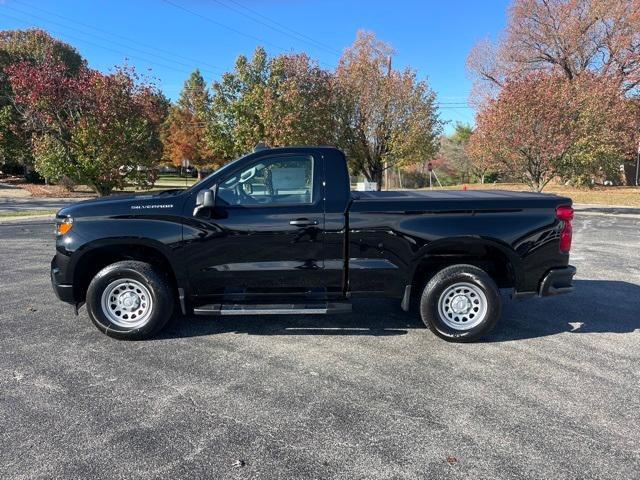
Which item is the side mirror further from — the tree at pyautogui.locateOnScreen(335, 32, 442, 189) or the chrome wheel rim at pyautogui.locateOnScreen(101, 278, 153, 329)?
the tree at pyautogui.locateOnScreen(335, 32, 442, 189)

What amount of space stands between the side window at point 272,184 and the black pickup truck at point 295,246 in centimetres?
1

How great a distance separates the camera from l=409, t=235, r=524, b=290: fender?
15.3 feet

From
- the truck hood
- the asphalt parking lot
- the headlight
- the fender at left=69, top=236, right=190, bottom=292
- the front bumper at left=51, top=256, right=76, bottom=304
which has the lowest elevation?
the asphalt parking lot

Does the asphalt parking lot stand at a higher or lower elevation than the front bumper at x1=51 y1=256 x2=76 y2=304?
lower

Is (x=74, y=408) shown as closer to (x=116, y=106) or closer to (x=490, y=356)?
(x=490, y=356)

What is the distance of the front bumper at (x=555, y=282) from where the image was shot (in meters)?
4.75

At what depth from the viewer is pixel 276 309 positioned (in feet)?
14.9

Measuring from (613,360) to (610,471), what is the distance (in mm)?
1872

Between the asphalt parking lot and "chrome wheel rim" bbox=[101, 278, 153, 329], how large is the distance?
23cm

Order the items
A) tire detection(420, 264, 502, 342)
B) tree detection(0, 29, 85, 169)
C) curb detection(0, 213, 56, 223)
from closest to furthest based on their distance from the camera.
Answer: tire detection(420, 264, 502, 342)
curb detection(0, 213, 56, 223)
tree detection(0, 29, 85, 169)

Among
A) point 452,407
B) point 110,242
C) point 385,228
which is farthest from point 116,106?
point 452,407

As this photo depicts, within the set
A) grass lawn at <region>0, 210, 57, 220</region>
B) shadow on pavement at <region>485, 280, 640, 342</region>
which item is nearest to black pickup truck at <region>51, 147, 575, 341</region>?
shadow on pavement at <region>485, 280, 640, 342</region>

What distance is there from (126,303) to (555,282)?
4.32m

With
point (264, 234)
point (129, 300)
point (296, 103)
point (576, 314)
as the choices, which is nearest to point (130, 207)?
point (129, 300)
